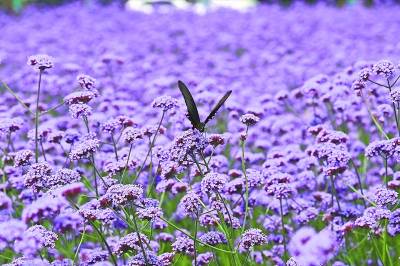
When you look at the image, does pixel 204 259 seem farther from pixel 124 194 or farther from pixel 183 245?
pixel 124 194

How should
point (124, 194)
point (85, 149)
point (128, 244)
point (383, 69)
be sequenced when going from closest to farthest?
point (124, 194) → point (128, 244) → point (85, 149) → point (383, 69)

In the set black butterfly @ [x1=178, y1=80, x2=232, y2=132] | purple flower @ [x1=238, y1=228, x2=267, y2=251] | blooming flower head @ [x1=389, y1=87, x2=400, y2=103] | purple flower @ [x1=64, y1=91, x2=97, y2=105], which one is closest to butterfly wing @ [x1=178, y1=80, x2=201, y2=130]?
black butterfly @ [x1=178, y1=80, x2=232, y2=132]

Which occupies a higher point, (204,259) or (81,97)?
(81,97)

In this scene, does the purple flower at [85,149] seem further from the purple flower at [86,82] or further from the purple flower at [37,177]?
the purple flower at [86,82]

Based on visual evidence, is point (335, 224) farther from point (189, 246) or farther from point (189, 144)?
point (189, 144)

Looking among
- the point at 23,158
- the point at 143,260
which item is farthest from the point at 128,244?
the point at 23,158

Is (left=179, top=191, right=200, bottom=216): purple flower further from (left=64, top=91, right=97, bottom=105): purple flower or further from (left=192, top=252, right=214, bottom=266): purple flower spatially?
(left=64, top=91, right=97, bottom=105): purple flower

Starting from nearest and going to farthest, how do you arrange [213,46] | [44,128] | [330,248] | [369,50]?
[330,248]
[44,128]
[369,50]
[213,46]

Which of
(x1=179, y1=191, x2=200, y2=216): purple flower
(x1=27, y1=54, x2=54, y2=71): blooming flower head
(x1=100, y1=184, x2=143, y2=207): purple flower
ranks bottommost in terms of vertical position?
(x1=179, y1=191, x2=200, y2=216): purple flower

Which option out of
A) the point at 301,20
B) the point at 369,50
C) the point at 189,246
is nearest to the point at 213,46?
the point at 369,50
